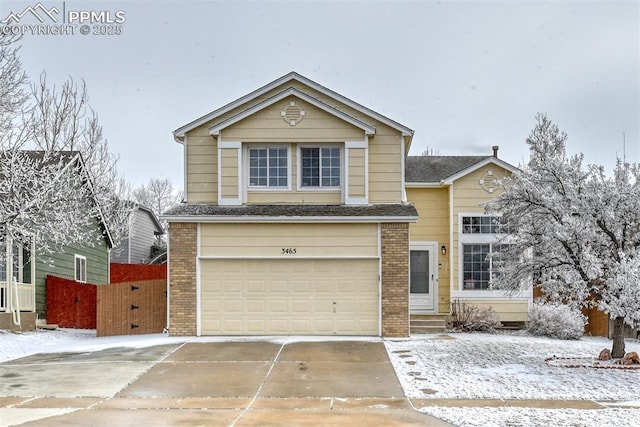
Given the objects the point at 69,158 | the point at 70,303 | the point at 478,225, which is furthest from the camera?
the point at 69,158

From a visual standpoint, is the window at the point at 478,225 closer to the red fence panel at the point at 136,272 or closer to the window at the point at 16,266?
the window at the point at 16,266

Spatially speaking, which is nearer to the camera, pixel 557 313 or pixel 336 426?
pixel 336 426

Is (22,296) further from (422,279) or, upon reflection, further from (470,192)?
(470,192)

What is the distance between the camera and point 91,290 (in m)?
22.6

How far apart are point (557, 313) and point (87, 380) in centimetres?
1212

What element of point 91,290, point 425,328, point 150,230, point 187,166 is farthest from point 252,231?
point 150,230

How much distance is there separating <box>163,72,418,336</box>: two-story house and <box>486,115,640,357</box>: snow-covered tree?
3952 millimetres

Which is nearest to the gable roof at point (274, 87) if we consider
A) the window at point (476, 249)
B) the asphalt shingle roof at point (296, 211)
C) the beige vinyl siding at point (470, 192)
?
the asphalt shingle roof at point (296, 211)

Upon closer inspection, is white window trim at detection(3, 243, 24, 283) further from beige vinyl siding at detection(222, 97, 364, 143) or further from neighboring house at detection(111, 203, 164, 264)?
neighboring house at detection(111, 203, 164, 264)

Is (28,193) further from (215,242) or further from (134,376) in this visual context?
(134,376)

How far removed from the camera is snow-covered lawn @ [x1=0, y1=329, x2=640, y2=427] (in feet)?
34.0

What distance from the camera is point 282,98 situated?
18.8m

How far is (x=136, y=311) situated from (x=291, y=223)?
16.9 ft

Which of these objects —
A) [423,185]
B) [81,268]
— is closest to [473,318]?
[423,185]
